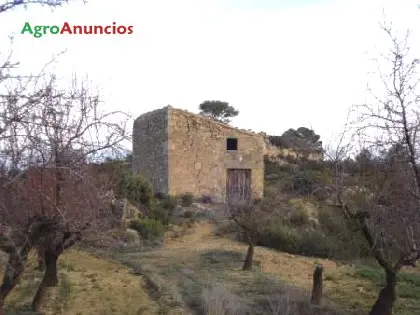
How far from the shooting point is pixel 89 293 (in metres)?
11.1

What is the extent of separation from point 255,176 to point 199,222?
185 inches

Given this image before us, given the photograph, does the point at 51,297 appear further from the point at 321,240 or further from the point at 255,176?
the point at 255,176

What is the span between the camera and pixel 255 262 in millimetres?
15672

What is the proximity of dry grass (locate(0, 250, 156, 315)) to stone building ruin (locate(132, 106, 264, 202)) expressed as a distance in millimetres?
11990

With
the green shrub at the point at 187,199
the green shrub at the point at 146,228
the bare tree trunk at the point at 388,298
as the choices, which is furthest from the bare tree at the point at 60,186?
the green shrub at the point at 187,199

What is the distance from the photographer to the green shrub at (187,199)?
25.9 m

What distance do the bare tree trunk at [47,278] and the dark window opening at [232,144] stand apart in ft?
56.2

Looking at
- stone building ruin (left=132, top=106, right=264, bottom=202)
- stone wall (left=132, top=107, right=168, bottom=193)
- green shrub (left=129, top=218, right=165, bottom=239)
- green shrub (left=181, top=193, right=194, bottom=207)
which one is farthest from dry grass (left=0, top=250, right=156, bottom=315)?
stone wall (left=132, top=107, right=168, bottom=193)

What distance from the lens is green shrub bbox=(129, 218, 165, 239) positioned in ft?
69.1

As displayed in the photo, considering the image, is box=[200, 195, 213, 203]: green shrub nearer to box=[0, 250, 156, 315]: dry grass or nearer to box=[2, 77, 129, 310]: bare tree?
box=[0, 250, 156, 315]: dry grass

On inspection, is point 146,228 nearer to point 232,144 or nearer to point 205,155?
point 205,155

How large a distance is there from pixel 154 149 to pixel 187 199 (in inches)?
139

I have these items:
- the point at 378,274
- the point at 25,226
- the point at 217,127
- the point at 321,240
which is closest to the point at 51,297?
the point at 25,226

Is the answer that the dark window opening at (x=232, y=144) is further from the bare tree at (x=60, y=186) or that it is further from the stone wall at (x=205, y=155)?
the bare tree at (x=60, y=186)
